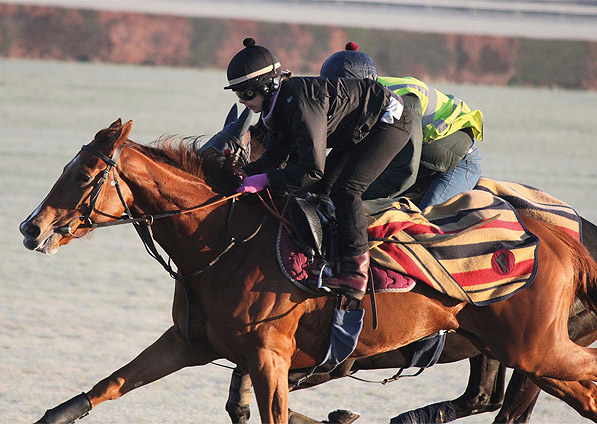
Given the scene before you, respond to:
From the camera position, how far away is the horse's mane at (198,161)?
4.53 meters

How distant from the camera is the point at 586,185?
1564 centimetres

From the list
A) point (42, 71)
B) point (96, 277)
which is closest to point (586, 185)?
point (96, 277)

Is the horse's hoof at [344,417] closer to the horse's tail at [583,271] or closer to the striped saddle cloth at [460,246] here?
the striped saddle cloth at [460,246]

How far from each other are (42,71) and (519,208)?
27978 millimetres

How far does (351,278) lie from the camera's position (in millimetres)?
4402

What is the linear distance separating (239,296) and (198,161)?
0.78 m

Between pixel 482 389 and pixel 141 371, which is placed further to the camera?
pixel 482 389

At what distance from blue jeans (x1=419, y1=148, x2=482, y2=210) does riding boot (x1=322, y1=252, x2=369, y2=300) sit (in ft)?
3.56

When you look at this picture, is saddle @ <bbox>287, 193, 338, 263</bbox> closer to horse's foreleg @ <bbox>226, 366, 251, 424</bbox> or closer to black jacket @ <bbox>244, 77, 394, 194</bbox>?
black jacket @ <bbox>244, 77, 394, 194</bbox>

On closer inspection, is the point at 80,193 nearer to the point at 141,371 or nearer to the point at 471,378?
the point at 141,371

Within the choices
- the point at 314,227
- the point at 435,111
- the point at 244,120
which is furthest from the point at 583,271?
the point at 244,120

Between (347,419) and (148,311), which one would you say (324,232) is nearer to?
(347,419)

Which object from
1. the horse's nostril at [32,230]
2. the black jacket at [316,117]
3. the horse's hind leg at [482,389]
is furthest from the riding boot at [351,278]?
the horse's hind leg at [482,389]

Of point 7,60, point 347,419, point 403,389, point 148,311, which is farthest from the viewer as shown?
point 7,60
